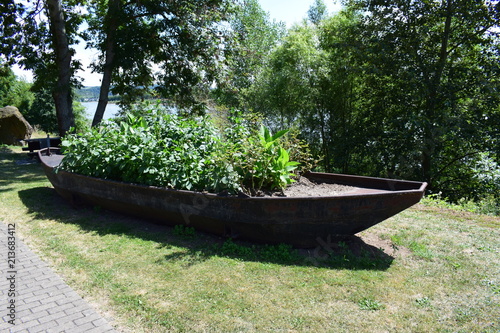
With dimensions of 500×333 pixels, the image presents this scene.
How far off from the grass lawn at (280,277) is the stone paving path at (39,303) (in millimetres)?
111

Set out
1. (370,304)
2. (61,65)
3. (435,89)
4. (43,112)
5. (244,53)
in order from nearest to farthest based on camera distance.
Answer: (370,304), (435,89), (61,65), (244,53), (43,112)

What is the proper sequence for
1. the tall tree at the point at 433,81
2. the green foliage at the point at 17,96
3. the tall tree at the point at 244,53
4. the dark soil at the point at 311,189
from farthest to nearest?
the green foliage at the point at 17,96
the tall tree at the point at 244,53
the tall tree at the point at 433,81
the dark soil at the point at 311,189

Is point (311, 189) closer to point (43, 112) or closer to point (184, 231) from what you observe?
point (184, 231)

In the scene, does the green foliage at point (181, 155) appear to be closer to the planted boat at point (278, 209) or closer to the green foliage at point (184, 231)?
the planted boat at point (278, 209)

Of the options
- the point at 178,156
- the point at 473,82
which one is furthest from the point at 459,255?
the point at 473,82

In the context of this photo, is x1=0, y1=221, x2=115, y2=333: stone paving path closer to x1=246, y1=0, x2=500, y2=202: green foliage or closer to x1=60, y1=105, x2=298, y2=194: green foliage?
x1=60, y1=105, x2=298, y2=194: green foliage

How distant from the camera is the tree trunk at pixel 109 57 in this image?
11.4m

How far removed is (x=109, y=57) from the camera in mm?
11758

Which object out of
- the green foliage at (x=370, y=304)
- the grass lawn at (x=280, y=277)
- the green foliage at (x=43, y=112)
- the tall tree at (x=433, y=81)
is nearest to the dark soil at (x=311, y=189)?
the grass lawn at (x=280, y=277)

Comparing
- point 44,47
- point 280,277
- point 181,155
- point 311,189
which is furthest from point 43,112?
point 280,277

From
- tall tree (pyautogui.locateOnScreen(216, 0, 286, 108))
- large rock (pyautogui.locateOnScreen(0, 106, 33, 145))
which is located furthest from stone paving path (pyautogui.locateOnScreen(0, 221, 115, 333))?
large rock (pyautogui.locateOnScreen(0, 106, 33, 145))

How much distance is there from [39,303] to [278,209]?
2.41 metres

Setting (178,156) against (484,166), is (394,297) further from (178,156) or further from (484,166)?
(484,166)

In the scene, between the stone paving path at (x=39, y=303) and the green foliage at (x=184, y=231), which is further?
the green foliage at (x=184, y=231)
